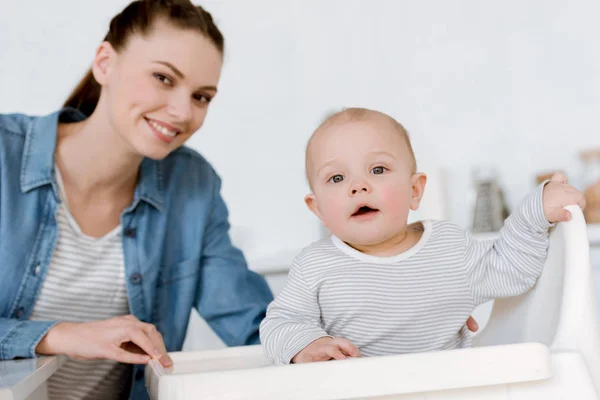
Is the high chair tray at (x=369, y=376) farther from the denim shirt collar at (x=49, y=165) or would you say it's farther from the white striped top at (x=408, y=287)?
the denim shirt collar at (x=49, y=165)

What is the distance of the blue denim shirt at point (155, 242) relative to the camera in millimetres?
1166

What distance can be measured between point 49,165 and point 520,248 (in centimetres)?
79

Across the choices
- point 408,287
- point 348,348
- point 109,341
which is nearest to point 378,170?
point 408,287

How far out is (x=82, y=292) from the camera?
1.22m

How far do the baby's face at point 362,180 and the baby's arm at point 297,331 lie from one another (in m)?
0.09

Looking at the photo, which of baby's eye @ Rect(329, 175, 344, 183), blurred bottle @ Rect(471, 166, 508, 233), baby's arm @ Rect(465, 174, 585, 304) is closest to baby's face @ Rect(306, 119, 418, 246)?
baby's eye @ Rect(329, 175, 344, 183)

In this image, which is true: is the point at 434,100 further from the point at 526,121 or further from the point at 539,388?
Answer: the point at 539,388

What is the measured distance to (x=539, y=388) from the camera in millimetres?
639

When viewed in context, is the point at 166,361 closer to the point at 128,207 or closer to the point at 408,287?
the point at 408,287

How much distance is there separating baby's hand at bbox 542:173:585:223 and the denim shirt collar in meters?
0.74

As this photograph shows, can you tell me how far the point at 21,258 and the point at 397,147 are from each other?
660 millimetres

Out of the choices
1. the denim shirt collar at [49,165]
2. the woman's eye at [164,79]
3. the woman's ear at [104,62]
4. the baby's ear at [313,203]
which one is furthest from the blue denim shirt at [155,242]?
the baby's ear at [313,203]

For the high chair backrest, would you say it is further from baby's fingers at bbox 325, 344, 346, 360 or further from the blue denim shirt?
the blue denim shirt

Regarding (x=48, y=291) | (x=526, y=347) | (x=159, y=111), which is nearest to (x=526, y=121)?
(x=159, y=111)
